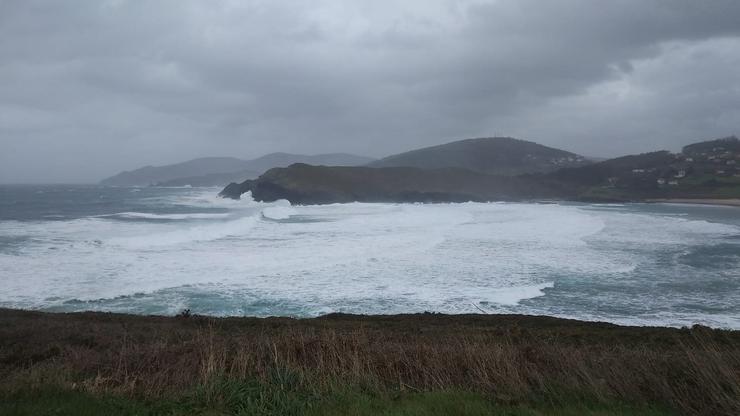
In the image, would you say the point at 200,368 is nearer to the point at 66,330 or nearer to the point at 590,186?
the point at 66,330

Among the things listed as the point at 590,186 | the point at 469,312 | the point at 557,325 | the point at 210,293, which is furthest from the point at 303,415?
the point at 590,186

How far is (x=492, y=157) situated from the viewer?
521 feet

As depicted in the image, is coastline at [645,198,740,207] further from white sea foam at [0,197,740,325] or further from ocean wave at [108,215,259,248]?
ocean wave at [108,215,259,248]

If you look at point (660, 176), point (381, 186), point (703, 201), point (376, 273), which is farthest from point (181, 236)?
point (660, 176)

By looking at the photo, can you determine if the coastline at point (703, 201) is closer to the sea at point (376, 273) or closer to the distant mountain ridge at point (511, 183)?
the distant mountain ridge at point (511, 183)

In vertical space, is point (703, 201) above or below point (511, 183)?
below

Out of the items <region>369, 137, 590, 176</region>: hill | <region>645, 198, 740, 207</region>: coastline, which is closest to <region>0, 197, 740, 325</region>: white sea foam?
<region>645, 198, 740, 207</region>: coastline

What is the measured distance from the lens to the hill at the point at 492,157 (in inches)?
5935

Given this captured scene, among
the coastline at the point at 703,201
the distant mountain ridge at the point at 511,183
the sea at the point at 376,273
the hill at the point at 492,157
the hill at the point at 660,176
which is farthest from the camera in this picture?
the hill at the point at 492,157

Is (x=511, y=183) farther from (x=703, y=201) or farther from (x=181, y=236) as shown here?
(x=181, y=236)

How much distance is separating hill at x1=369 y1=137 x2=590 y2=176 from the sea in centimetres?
11986

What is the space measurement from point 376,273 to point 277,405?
1497cm

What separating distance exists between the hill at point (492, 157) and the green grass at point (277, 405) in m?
144

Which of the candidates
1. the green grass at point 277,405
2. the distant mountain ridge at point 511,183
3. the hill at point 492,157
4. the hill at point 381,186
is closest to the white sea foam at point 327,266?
the green grass at point 277,405
